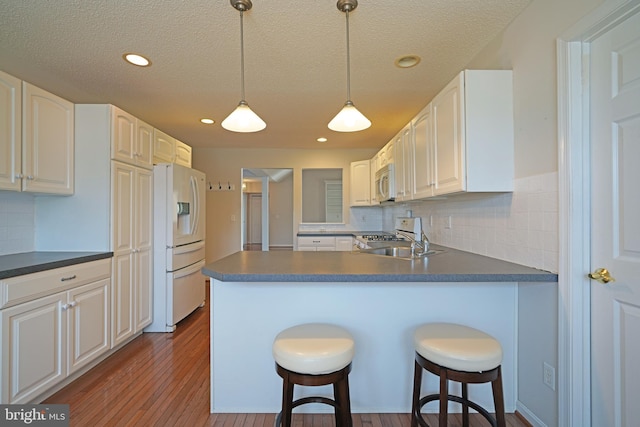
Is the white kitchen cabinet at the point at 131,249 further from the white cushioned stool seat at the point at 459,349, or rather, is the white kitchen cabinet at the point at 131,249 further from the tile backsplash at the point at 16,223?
the white cushioned stool seat at the point at 459,349

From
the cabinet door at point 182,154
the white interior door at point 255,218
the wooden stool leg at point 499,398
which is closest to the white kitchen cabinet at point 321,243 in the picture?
the cabinet door at point 182,154

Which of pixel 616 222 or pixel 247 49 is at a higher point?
pixel 247 49

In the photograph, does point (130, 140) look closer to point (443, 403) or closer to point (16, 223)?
point (16, 223)

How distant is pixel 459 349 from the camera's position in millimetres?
1232

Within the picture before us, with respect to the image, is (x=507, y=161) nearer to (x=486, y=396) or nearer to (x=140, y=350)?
(x=486, y=396)

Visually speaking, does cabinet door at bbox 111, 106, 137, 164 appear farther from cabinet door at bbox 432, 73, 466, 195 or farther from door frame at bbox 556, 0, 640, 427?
door frame at bbox 556, 0, 640, 427

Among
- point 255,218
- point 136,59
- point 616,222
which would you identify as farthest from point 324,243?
point 255,218

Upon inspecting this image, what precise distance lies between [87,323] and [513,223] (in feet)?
10.0

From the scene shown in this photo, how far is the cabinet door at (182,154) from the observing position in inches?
144

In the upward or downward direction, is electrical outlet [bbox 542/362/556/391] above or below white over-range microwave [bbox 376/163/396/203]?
below

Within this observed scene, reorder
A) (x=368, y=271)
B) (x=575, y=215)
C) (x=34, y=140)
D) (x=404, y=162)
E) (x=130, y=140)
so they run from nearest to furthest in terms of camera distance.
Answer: (x=575, y=215) → (x=368, y=271) → (x=34, y=140) → (x=130, y=140) → (x=404, y=162)

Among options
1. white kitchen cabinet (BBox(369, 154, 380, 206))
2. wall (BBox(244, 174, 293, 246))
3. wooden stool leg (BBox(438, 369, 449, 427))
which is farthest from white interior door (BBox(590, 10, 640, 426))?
wall (BBox(244, 174, 293, 246))

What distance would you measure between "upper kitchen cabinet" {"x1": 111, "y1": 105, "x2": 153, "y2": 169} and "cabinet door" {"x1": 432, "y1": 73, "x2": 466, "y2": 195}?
262 centimetres

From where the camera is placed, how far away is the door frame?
4.38 ft
